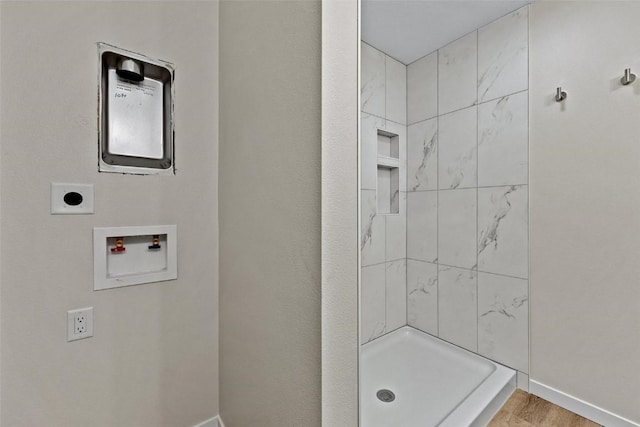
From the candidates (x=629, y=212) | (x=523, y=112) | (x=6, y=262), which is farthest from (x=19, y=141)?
(x=629, y=212)

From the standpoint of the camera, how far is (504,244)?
1777 mm

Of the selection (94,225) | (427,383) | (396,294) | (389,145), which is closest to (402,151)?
(389,145)

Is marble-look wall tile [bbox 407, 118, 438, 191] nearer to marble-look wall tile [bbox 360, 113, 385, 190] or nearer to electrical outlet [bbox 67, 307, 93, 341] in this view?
marble-look wall tile [bbox 360, 113, 385, 190]

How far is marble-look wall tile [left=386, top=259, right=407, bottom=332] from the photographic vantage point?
2.23m

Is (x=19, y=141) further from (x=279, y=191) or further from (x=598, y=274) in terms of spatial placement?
(x=598, y=274)

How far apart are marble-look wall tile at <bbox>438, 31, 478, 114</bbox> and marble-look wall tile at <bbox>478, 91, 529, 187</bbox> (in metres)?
0.16

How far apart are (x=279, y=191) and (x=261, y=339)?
1.71 ft

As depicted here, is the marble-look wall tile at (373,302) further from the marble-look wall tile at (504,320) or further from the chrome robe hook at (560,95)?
the chrome robe hook at (560,95)

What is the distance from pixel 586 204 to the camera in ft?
4.76

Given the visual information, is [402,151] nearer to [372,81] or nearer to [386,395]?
[372,81]

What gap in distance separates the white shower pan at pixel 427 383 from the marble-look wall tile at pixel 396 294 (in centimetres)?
9

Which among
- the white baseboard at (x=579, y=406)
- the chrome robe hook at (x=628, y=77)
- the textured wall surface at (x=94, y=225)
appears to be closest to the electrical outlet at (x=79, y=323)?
the textured wall surface at (x=94, y=225)

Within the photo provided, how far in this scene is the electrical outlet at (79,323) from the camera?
3.26 ft

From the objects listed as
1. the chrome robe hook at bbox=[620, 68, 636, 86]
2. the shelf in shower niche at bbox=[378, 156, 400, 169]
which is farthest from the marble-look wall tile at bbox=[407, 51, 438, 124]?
the chrome robe hook at bbox=[620, 68, 636, 86]
